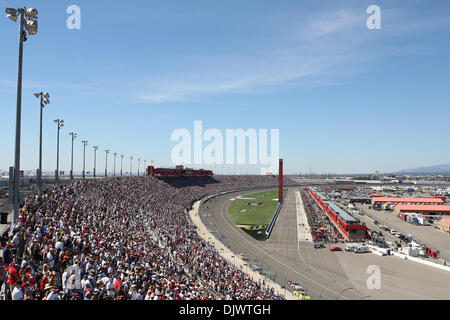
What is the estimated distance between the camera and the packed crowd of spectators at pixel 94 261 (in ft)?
32.3

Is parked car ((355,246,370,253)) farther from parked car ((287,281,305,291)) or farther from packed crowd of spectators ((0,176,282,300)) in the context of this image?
packed crowd of spectators ((0,176,282,300))

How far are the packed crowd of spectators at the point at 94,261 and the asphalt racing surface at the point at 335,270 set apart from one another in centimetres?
643

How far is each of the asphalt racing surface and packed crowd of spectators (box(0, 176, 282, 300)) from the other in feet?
21.1

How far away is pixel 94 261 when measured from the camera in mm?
13211

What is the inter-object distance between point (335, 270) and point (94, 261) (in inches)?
1007

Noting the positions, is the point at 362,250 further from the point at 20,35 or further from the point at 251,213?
the point at 20,35

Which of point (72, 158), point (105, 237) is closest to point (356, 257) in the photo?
point (105, 237)

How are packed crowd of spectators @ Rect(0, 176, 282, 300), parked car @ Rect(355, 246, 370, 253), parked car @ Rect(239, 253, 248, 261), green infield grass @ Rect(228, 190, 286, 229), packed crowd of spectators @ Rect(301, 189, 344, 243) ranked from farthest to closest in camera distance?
green infield grass @ Rect(228, 190, 286, 229)
packed crowd of spectators @ Rect(301, 189, 344, 243)
parked car @ Rect(355, 246, 370, 253)
parked car @ Rect(239, 253, 248, 261)
packed crowd of spectators @ Rect(0, 176, 282, 300)

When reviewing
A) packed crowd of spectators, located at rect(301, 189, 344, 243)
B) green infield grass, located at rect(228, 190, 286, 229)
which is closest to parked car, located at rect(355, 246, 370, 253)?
packed crowd of spectators, located at rect(301, 189, 344, 243)

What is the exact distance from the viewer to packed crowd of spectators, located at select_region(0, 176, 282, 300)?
986 centimetres

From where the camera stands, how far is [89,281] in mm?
10289

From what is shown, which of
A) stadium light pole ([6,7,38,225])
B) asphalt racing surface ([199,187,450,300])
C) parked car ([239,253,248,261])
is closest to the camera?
stadium light pole ([6,7,38,225])
